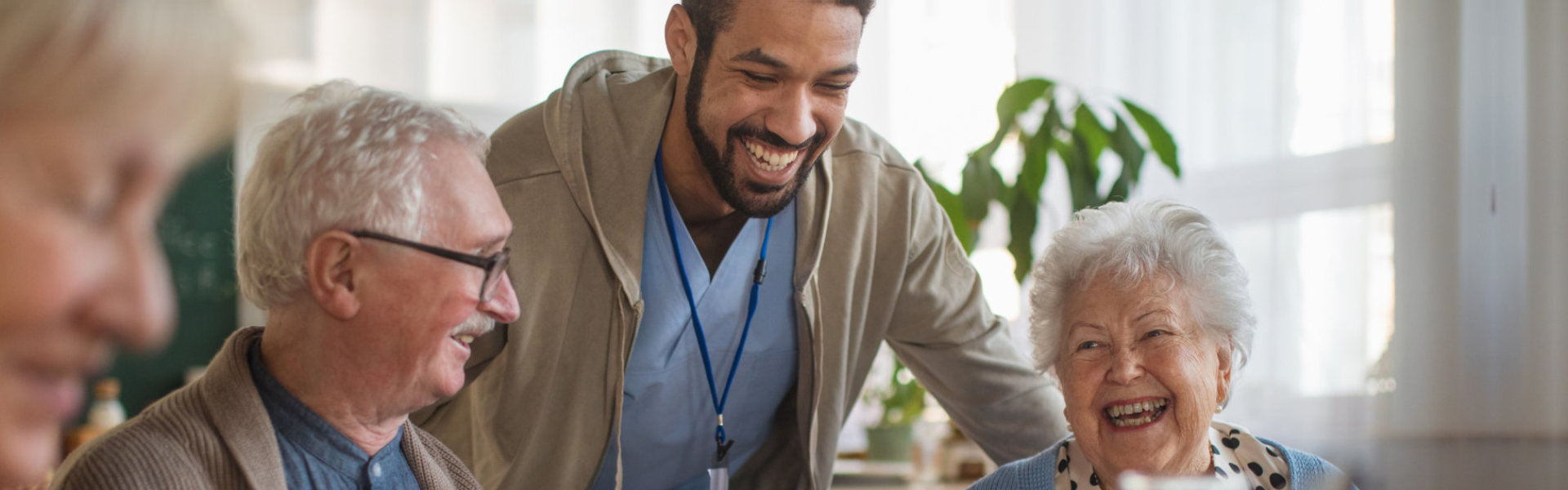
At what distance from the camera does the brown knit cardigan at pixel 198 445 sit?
43.6 inches

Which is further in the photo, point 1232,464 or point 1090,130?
point 1090,130

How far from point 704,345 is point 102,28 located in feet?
5.24

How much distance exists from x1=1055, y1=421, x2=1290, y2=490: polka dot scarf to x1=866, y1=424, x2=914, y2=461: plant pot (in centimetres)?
176

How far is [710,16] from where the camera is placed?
1712 millimetres

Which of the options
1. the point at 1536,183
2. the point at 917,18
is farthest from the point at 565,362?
the point at 917,18

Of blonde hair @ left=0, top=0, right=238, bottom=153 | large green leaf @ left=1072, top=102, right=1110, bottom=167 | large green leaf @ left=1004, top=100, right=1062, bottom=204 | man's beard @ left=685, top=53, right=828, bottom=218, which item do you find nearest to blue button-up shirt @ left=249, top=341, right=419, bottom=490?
man's beard @ left=685, top=53, right=828, bottom=218

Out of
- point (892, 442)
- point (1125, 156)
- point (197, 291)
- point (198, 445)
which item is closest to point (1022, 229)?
point (1125, 156)

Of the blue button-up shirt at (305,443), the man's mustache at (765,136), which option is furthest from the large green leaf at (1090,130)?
the blue button-up shirt at (305,443)

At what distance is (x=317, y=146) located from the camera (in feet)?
4.00

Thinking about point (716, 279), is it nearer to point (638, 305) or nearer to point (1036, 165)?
point (638, 305)

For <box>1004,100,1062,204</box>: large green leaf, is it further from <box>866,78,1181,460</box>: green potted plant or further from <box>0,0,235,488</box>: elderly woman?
<box>0,0,235,488</box>: elderly woman

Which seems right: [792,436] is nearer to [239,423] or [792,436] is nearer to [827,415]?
[827,415]

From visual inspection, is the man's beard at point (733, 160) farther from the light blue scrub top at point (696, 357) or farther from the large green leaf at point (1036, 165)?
the large green leaf at point (1036, 165)

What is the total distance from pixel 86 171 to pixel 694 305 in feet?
5.11
